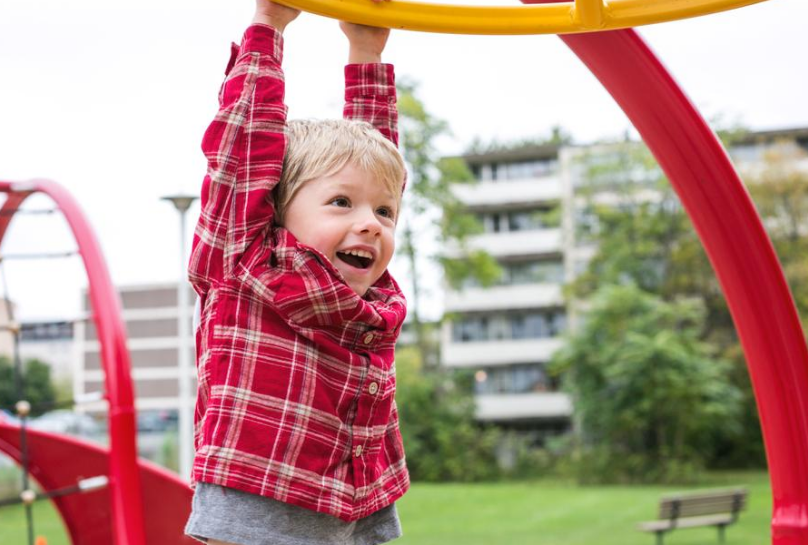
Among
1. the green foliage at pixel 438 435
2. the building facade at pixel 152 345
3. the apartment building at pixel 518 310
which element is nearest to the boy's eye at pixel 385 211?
the green foliage at pixel 438 435

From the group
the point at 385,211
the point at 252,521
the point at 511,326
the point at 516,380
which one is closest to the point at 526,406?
the point at 516,380

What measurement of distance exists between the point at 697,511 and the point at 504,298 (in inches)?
746

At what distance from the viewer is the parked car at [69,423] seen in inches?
856

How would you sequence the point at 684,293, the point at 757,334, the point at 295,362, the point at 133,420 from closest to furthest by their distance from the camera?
the point at 295,362
the point at 757,334
the point at 133,420
the point at 684,293

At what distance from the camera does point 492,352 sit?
29.8 m

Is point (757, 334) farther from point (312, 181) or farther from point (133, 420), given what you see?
point (133, 420)

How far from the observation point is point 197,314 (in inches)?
57.2

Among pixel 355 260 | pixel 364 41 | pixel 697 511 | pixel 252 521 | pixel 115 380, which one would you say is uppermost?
pixel 364 41

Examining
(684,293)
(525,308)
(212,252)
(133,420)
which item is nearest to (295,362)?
(212,252)

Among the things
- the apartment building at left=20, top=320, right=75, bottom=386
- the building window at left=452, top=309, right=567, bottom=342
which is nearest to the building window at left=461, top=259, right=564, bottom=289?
the building window at left=452, top=309, right=567, bottom=342

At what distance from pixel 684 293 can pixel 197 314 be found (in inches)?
906

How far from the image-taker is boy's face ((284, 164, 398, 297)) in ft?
4.41

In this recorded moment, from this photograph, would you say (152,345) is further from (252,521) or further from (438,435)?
(252,521)

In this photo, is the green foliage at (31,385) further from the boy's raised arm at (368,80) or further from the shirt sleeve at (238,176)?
the shirt sleeve at (238,176)
